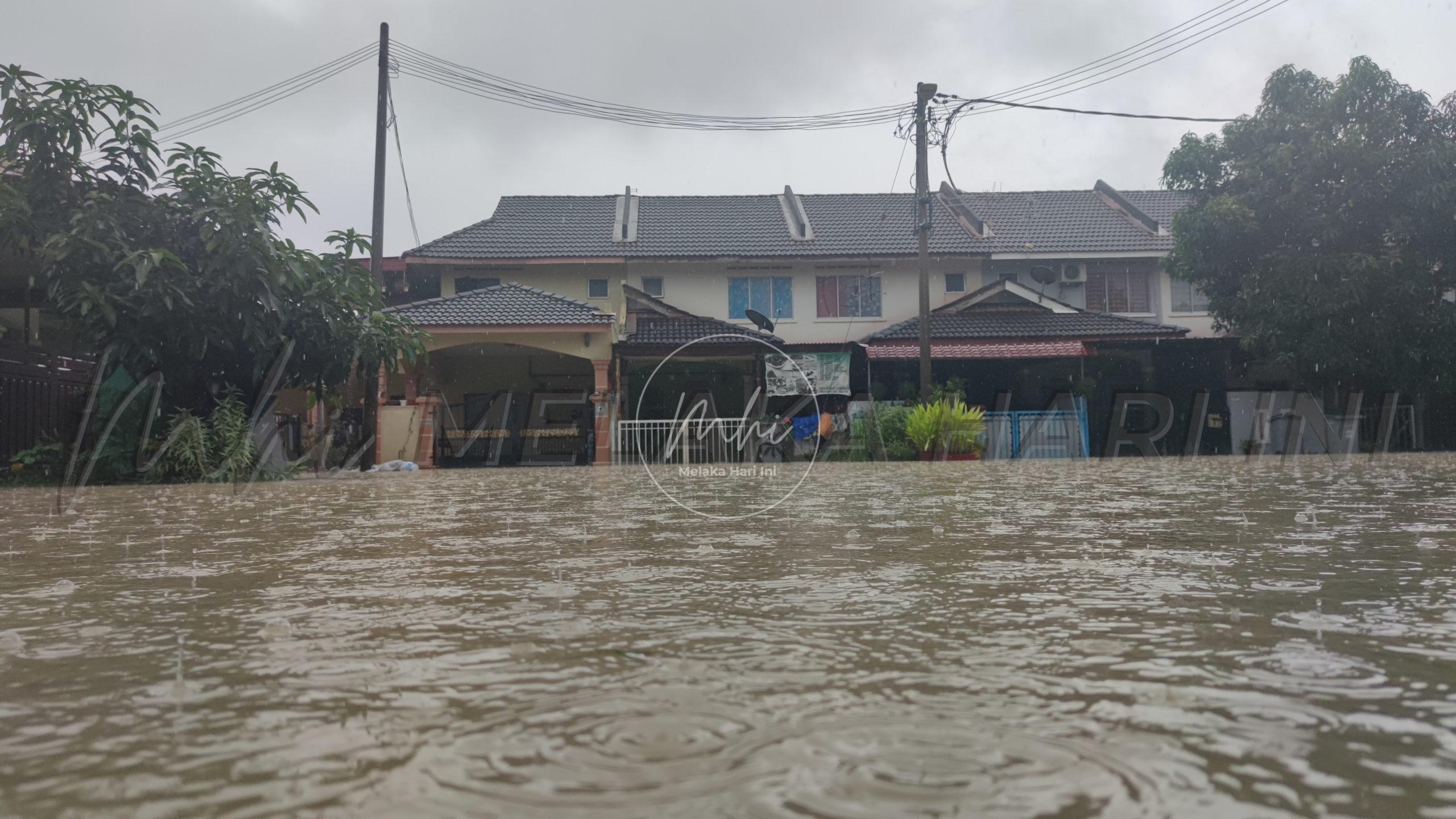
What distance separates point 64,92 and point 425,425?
743 cm

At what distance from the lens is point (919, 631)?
6.93 ft

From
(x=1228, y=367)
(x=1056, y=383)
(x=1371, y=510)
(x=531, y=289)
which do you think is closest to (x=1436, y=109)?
(x=1228, y=367)

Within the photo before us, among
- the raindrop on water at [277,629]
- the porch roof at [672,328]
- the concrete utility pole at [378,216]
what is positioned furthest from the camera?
the porch roof at [672,328]

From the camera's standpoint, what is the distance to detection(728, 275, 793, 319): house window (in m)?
23.0

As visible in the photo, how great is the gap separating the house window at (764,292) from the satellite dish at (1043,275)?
5.19 meters

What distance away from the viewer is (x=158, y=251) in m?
9.98

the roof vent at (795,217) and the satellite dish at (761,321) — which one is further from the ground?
the roof vent at (795,217)

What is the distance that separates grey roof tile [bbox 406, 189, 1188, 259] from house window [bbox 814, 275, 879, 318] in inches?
24.6

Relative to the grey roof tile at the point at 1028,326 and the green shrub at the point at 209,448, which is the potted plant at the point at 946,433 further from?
the green shrub at the point at 209,448

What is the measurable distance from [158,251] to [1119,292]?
19.7 m

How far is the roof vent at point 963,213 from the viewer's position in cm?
2406

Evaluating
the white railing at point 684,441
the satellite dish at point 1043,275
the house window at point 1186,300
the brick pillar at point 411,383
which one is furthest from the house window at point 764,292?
the house window at point 1186,300

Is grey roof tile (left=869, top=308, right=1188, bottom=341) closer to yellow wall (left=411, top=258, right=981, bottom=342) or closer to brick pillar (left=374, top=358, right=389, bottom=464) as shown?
yellow wall (left=411, top=258, right=981, bottom=342)

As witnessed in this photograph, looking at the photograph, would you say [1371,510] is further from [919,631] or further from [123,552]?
[123,552]
